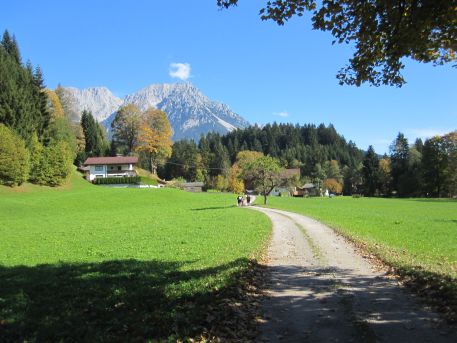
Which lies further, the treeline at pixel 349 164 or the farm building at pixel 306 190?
the farm building at pixel 306 190

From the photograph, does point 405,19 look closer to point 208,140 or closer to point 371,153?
point 371,153

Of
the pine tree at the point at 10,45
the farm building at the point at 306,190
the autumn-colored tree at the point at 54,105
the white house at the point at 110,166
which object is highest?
the pine tree at the point at 10,45

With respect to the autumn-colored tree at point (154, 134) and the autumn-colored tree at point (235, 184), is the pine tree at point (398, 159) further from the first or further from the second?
the autumn-colored tree at point (154, 134)

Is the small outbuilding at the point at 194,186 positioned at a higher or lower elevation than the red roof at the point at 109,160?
lower

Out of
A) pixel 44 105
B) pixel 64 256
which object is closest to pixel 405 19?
pixel 64 256

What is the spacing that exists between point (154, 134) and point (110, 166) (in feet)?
47.8

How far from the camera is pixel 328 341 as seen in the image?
6.26m

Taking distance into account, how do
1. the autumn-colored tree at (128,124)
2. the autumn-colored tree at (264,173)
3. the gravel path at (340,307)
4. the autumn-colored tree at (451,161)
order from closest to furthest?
1. the gravel path at (340,307)
2. the autumn-colored tree at (264,173)
3. the autumn-colored tree at (451,161)
4. the autumn-colored tree at (128,124)

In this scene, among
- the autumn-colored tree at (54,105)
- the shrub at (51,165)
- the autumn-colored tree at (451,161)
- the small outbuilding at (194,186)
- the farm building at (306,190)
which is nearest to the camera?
the shrub at (51,165)

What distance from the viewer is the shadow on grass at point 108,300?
6777 millimetres

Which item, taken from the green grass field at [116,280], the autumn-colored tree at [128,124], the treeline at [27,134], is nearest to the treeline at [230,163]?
the autumn-colored tree at [128,124]

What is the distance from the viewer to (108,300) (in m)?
8.84

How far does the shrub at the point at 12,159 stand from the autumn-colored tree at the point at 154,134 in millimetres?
43186

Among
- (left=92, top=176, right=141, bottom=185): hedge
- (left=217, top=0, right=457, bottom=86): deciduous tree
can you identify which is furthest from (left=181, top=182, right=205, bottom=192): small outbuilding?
(left=217, top=0, right=457, bottom=86): deciduous tree
